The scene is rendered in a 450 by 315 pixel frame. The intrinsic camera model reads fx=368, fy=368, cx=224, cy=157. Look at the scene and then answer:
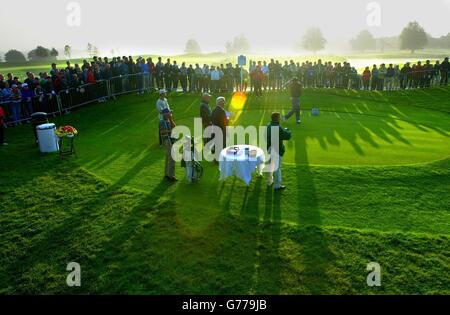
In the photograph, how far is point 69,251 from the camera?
9.73 metres

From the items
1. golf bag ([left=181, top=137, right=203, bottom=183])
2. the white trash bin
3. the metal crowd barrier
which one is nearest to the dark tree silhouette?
the metal crowd barrier

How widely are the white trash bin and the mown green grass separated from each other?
0.47 meters

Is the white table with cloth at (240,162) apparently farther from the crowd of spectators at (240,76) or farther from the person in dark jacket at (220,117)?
the crowd of spectators at (240,76)

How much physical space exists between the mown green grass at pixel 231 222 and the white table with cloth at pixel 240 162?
1.62 feet

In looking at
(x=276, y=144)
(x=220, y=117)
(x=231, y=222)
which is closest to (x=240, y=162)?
(x=276, y=144)

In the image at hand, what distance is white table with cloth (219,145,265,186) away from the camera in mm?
12477

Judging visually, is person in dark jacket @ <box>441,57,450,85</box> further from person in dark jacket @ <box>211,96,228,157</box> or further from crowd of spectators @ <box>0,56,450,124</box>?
person in dark jacket @ <box>211,96,228,157</box>

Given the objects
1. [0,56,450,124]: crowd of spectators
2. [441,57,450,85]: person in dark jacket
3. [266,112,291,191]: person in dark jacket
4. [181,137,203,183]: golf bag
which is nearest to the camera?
[266,112,291,191]: person in dark jacket

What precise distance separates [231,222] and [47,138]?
400 inches

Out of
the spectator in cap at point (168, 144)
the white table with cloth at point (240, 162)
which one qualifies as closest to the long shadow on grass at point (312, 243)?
the white table with cloth at point (240, 162)

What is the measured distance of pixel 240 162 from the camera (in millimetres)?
12414

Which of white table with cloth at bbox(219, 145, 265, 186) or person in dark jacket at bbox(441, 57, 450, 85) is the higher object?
person in dark jacket at bbox(441, 57, 450, 85)

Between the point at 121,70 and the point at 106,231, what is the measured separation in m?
20.5

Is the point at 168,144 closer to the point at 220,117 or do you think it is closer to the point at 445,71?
the point at 220,117
